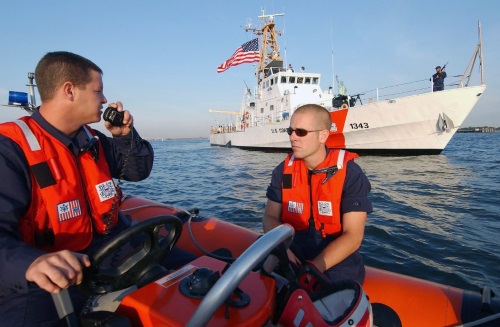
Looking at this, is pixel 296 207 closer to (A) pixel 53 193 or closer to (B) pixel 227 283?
(B) pixel 227 283

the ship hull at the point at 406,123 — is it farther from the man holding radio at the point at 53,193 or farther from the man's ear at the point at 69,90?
the man's ear at the point at 69,90

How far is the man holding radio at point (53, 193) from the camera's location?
3.81 ft

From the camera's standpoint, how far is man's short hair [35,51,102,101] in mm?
1636

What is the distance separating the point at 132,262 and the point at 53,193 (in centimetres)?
56

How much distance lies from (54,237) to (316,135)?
1.86m

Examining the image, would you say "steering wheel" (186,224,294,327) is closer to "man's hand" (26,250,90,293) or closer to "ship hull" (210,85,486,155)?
"man's hand" (26,250,90,293)

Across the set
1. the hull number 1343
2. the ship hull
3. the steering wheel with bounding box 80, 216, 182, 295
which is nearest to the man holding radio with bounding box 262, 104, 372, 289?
the steering wheel with bounding box 80, 216, 182, 295

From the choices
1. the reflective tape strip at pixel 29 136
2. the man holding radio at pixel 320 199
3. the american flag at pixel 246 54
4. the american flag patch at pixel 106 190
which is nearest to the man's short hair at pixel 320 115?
the man holding radio at pixel 320 199

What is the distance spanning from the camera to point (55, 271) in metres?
1.04

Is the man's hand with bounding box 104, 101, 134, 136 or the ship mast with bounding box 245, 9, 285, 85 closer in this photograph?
the man's hand with bounding box 104, 101, 134, 136

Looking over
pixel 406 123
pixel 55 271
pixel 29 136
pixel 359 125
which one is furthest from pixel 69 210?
pixel 406 123

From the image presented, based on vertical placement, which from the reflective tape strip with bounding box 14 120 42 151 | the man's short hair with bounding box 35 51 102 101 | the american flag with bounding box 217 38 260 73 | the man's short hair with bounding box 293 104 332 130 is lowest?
the reflective tape strip with bounding box 14 120 42 151

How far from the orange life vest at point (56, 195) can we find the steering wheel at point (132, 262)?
0.33 meters

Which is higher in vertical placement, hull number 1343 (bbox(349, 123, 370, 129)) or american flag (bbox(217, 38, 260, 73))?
american flag (bbox(217, 38, 260, 73))
